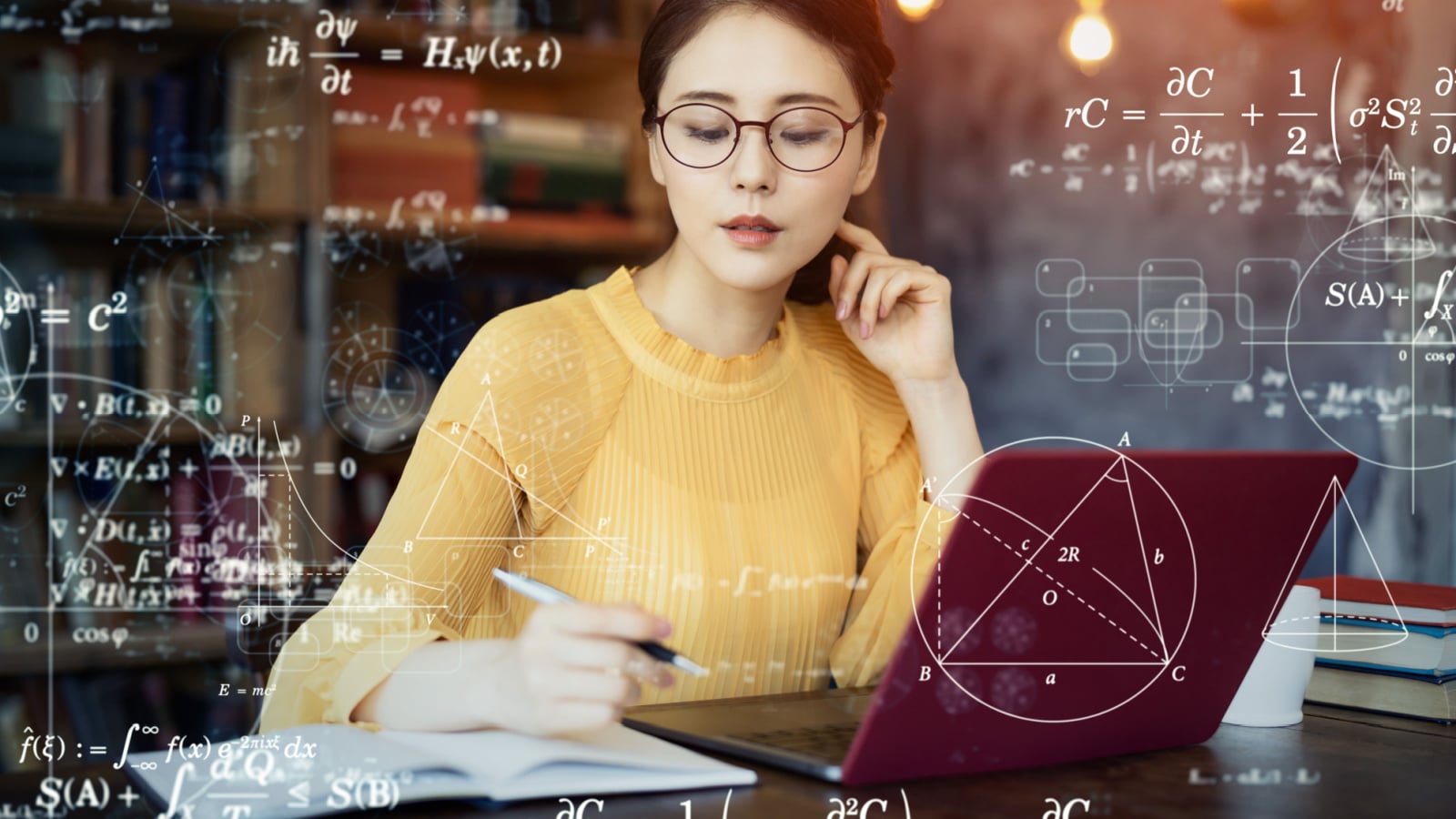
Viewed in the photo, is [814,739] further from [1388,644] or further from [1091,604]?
[1388,644]

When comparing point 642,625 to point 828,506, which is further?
point 828,506

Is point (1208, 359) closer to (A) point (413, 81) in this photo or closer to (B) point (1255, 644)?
(B) point (1255, 644)

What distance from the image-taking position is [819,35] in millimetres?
1100

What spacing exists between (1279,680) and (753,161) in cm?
55

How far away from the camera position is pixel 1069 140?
1.33 metres

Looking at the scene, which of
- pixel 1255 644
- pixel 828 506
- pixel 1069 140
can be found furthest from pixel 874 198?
pixel 1255 644

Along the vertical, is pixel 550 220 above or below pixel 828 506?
above

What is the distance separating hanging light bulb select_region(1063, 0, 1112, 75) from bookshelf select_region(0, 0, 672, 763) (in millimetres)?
619

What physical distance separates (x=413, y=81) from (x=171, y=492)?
0.49 meters

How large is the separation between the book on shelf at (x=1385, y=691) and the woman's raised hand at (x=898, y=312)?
39 centimetres

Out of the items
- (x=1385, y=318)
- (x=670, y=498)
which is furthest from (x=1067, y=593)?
(x=1385, y=318)

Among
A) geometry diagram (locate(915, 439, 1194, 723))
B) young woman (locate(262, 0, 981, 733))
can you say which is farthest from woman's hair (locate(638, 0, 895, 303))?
geometry diagram (locate(915, 439, 1194, 723))

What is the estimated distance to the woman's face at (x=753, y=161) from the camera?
3.50ft

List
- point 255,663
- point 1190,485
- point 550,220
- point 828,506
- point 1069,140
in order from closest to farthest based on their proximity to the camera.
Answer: point 1190,485 → point 255,663 → point 828,506 → point 1069,140 → point 550,220
